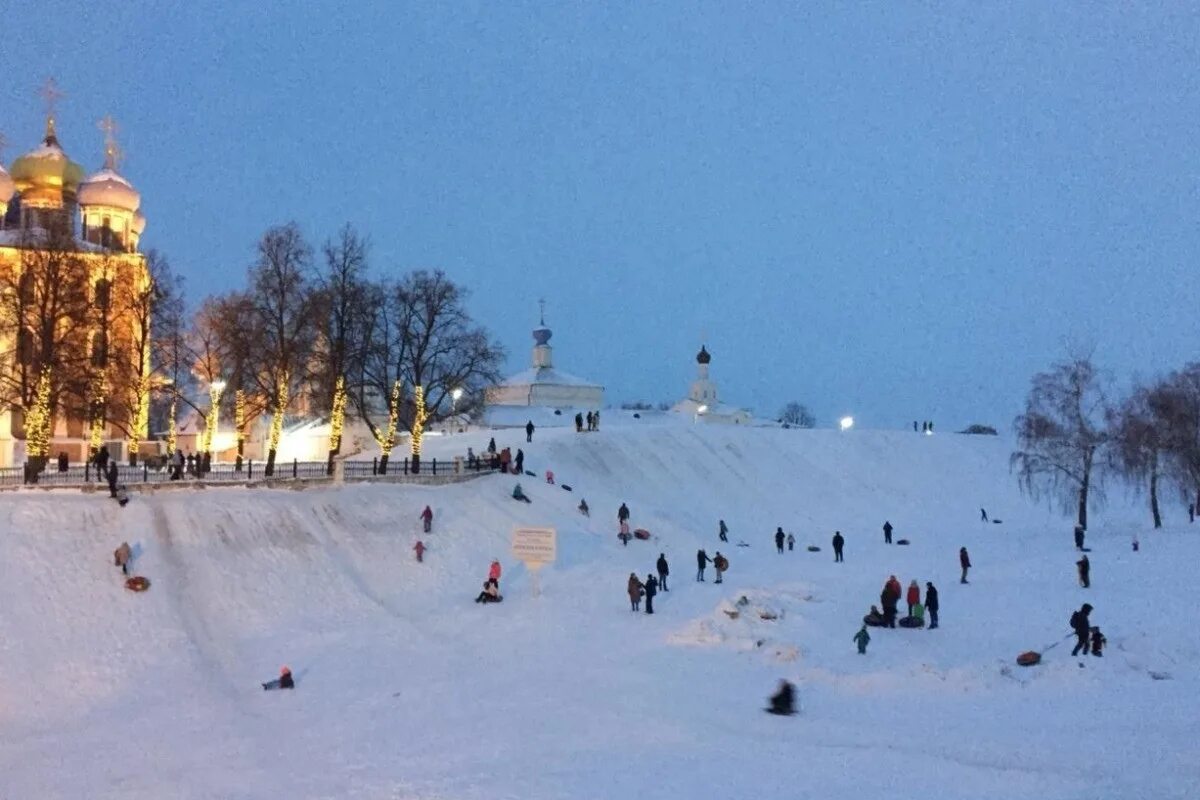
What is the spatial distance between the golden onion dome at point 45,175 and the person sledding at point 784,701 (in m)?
45.8

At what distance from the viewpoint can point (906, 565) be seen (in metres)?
32.4

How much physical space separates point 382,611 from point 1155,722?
17.5 metres

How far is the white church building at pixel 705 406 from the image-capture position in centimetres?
8644

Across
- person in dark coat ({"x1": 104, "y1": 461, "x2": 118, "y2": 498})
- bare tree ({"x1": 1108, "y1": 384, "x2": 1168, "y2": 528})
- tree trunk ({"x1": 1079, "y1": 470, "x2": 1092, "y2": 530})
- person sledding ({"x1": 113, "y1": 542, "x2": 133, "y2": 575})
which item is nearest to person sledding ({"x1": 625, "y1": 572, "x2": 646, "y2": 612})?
person sledding ({"x1": 113, "y1": 542, "x2": 133, "y2": 575})

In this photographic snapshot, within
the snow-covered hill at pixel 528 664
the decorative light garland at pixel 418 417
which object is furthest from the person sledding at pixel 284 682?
the decorative light garland at pixel 418 417

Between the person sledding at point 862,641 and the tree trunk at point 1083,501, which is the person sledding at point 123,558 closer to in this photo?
the person sledding at point 862,641

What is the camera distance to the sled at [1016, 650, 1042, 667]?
58.2ft

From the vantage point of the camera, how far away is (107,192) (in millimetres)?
47000

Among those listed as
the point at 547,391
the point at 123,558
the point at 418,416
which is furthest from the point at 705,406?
the point at 123,558

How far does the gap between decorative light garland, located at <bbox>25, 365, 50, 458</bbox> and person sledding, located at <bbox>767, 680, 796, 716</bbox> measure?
25005 mm

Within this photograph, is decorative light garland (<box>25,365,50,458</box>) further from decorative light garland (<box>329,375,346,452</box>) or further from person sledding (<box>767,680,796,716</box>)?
person sledding (<box>767,680,796,716</box>)

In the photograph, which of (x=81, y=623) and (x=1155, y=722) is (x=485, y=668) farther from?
(x=1155, y=722)

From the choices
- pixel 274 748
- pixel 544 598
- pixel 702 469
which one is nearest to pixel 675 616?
pixel 544 598

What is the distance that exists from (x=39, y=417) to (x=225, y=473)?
6.07 meters
